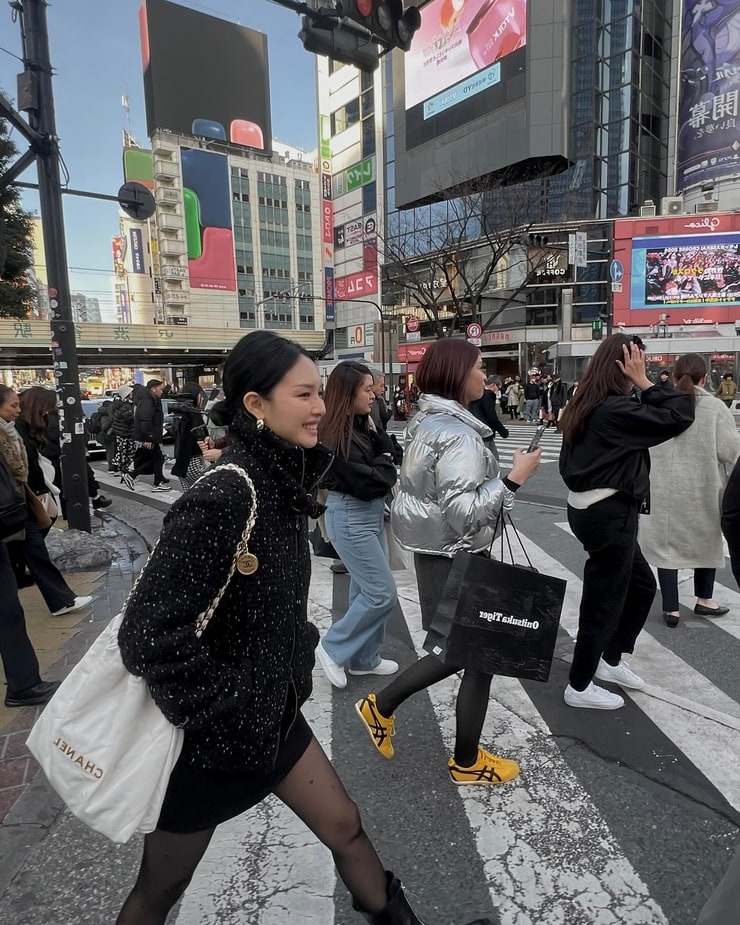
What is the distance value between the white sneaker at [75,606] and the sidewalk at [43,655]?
0.17ft

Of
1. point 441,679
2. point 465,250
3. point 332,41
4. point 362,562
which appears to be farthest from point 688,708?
point 465,250

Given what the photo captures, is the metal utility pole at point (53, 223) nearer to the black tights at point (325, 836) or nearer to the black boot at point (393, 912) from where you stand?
the black tights at point (325, 836)

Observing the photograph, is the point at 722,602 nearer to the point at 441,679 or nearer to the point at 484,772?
the point at 484,772

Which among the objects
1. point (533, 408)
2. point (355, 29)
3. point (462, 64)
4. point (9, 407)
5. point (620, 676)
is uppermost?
point (462, 64)

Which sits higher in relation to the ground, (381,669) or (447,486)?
(447,486)

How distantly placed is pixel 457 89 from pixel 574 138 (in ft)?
31.7

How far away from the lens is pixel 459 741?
8.27ft

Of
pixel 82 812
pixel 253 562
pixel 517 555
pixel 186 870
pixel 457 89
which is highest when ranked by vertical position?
pixel 457 89

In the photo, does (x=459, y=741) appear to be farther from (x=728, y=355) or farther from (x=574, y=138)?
(x=574, y=138)

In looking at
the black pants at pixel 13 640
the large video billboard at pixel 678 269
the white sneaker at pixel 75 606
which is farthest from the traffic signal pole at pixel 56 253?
the large video billboard at pixel 678 269

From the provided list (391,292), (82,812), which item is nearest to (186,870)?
(82,812)

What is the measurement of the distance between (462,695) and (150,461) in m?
9.59

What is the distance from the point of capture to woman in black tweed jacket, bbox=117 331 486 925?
4.16ft

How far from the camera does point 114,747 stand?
1.29m
